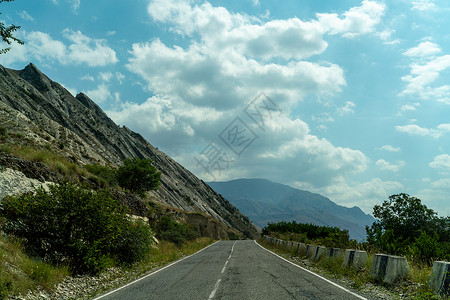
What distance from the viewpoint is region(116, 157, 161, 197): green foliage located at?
4581cm

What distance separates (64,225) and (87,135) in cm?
8437

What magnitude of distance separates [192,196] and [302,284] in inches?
4247

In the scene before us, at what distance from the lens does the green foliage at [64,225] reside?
1140 cm

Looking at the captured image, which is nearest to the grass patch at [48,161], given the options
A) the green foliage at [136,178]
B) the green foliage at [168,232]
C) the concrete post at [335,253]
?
the green foliage at [168,232]

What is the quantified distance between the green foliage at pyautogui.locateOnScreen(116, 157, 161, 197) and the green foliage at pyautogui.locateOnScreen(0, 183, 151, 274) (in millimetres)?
33850

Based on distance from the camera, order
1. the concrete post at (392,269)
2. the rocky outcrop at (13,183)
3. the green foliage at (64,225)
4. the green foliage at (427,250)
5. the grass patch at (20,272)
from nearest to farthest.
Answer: the grass patch at (20,272), the concrete post at (392,269), the green foliage at (427,250), the green foliage at (64,225), the rocky outcrop at (13,183)

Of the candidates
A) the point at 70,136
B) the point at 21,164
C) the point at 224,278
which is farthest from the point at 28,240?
the point at 70,136

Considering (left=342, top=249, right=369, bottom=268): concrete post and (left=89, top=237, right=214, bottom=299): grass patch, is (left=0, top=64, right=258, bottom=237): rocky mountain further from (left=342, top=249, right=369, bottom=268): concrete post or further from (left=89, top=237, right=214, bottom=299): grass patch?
(left=342, top=249, right=369, bottom=268): concrete post

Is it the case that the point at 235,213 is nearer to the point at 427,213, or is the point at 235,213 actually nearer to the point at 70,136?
the point at 70,136

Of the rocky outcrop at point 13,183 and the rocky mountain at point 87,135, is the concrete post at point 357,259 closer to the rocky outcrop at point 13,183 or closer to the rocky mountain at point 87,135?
the rocky outcrop at point 13,183

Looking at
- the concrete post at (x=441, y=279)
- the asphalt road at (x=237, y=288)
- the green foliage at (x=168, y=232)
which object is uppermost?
the concrete post at (x=441, y=279)

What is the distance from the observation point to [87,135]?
88.6 m

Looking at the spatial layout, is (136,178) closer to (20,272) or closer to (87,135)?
(20,272)

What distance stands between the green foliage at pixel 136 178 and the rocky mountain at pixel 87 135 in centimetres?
948
